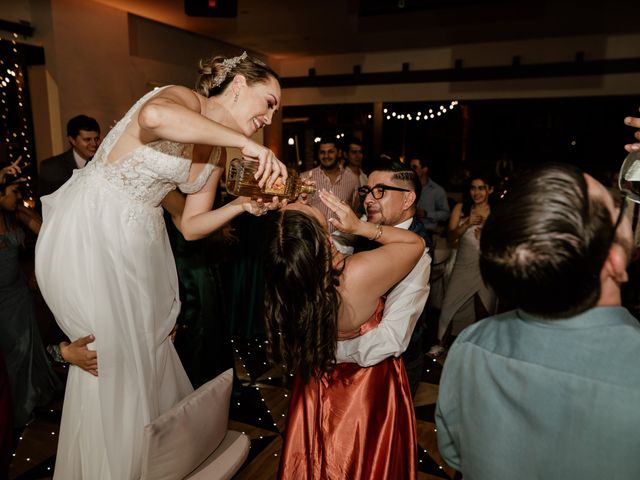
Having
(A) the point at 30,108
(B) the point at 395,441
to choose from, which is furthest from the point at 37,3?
(B) the point at 395,441

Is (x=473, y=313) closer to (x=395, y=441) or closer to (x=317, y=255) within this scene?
(x=395, y=441)

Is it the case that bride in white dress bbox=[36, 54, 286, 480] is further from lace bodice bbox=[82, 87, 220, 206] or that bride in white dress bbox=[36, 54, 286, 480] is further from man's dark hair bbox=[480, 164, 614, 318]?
man's dark hair bbox=[480, 164, 614, 318]

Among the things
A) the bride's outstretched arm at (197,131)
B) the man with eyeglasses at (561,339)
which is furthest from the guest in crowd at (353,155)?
the man with eyeglasses at (561,339)

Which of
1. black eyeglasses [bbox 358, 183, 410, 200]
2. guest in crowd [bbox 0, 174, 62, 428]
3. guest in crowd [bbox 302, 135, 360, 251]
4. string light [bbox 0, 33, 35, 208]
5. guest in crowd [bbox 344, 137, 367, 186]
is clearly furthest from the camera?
guest in crowd [bbox 344, 137, 367, 186]

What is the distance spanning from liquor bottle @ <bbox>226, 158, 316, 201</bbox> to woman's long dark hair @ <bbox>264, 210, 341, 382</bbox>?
7 cm

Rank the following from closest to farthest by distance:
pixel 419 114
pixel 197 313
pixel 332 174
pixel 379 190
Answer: pixel 379 190 < pixel 197 313 < pixel 332 174 < pixel 419 114

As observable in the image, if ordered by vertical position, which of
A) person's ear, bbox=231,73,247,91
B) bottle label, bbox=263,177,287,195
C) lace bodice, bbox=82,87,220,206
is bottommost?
bottle label, bbox=263,177,287,195

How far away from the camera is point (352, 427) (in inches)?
57.8

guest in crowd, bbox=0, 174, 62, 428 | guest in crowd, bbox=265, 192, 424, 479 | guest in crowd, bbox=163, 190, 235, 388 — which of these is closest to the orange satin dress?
guest in crowd, bbox=265, 192, 424, 479

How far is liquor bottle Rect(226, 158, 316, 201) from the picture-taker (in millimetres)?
1288

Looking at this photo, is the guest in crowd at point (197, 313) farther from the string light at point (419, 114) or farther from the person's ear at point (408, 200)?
the string light at point (419, 114)

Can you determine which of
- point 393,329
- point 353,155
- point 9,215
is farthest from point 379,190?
point 353,155

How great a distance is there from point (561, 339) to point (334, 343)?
2.48 feet

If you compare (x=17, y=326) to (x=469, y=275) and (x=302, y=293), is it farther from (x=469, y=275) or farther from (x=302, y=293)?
(x=469, y=275)
